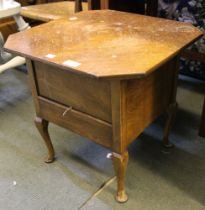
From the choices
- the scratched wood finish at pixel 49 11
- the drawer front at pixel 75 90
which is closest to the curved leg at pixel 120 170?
the drawer front at pixel 75 90

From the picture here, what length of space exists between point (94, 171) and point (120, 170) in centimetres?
31

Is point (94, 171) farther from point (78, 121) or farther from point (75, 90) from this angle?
point (75, 90)

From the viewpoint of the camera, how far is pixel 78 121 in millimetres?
1168

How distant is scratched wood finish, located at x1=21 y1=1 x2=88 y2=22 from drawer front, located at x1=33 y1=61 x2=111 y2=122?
3.19 feet

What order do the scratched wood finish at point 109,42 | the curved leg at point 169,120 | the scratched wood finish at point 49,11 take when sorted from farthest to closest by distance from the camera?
the scratched wood finish at point 49,11
the curved leg at point 169,120
the scratched wood finish at point 109,42

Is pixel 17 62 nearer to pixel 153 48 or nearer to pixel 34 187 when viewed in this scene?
pixel 34 187

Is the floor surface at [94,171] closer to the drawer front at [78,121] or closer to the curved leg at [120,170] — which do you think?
the curved leg at [120,170]

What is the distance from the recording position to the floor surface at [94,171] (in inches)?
49.9

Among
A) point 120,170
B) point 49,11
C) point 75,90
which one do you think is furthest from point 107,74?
point 49,11

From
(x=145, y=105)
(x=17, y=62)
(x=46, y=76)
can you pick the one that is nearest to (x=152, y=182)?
(x=145, y=105)

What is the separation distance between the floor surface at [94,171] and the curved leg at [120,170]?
3cm

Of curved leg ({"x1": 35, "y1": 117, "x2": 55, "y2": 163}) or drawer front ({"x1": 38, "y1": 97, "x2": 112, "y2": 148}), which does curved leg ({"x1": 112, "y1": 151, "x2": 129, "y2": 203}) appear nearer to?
drawer front ({"x1": 38, "y1": 97, "x2": 112, "y2": 148})

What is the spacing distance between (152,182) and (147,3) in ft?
4.05

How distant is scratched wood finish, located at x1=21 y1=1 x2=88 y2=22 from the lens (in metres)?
2.07
